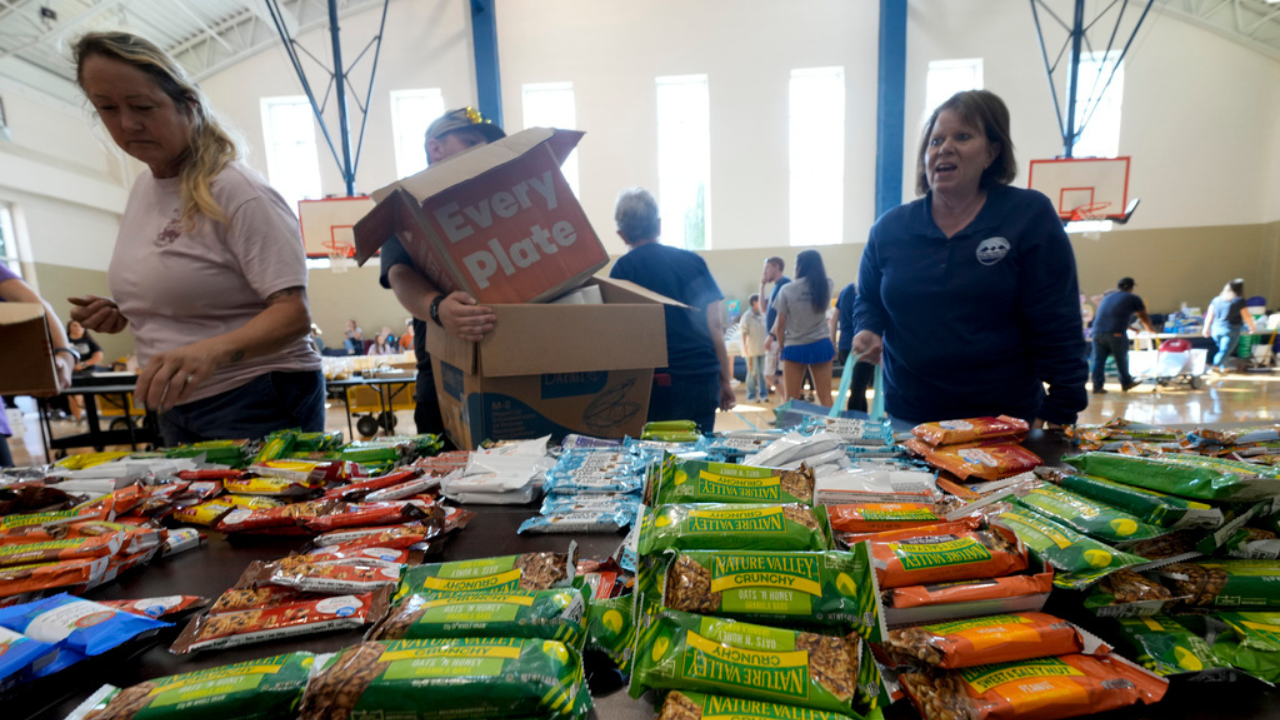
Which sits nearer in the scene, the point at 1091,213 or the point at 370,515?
the point at 370,515

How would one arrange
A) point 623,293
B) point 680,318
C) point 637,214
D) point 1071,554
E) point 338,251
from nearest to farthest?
point 1071,554 → point 623,293 → point 680,318 → point 637,214 → point 338,251

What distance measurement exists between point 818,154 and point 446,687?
10086 mm

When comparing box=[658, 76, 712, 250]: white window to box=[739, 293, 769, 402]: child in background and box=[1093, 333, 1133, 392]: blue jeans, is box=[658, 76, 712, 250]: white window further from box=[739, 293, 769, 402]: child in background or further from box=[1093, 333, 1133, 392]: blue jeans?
box=[1093, 333, 1133, 392]: blue jeans

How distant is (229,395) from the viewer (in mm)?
1274

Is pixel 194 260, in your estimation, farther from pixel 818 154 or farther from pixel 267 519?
pixel 818 154

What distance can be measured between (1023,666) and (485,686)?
48cm

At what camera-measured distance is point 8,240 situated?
796cm

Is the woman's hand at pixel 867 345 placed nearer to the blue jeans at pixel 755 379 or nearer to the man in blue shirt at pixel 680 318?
the man in blue shirt at pixel 680 318

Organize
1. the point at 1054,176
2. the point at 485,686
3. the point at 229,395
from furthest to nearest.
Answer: the point at 1054,176 < the point at 229,395 < the point at 485,686

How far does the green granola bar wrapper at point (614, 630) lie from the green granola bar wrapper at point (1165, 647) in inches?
18.7

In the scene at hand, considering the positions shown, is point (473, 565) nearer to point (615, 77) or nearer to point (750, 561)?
point (750, 561)

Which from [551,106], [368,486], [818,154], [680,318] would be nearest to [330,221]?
[551,106]

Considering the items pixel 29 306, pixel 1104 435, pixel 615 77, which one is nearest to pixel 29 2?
pixel 615 77

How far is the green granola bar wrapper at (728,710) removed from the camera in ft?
1.37
